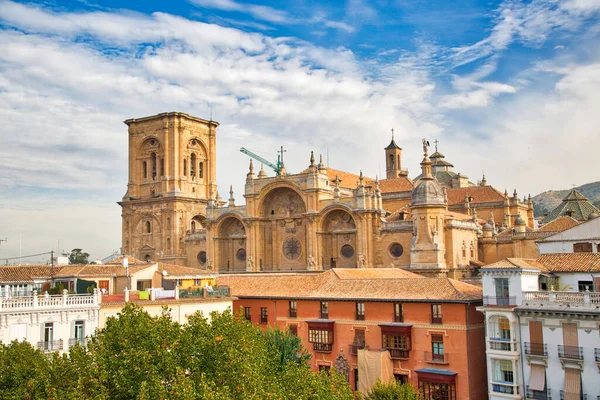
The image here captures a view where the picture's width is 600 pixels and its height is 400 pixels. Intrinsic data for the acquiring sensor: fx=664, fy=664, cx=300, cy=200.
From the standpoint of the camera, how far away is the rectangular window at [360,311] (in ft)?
140

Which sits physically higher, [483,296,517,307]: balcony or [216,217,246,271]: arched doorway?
[216,217,246,271]: arched doorway

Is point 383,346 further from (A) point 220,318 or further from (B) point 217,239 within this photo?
(B) point 217,239

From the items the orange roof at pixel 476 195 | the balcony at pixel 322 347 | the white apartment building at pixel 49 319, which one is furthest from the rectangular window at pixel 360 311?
the orange roof at pixel 476 195

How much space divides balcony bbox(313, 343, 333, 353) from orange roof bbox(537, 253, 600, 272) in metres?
14.4

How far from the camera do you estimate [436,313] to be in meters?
39.5

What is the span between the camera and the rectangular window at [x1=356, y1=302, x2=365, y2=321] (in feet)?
140

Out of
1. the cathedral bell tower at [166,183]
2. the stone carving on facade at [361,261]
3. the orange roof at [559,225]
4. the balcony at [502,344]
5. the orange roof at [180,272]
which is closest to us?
the balcony at [502,344]

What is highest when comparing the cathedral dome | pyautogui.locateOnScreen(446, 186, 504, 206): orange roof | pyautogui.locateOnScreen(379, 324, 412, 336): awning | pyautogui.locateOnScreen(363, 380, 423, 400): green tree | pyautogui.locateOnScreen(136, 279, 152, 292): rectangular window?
pyautogui.locateOnScreen(446, 186, 504, 206): orange roof

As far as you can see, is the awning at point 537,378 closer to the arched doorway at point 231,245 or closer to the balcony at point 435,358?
the balcony at point 435,358

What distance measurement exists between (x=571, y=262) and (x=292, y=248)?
107 ft

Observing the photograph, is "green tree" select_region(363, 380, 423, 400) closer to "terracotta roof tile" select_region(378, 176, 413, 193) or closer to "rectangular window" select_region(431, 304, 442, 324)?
"rectangular window" select_region(431, 304, 442, 324)

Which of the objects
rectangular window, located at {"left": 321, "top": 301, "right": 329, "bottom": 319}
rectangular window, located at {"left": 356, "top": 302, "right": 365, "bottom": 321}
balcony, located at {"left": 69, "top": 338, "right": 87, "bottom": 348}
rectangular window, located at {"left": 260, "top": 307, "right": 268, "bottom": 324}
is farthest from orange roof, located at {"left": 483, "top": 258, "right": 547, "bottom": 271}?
balcony, located at {"left": 69, "top": 338, "right": 87, "bottom": 348}

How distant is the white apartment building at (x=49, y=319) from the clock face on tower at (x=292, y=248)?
1274 inches

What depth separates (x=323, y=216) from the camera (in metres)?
64.4
